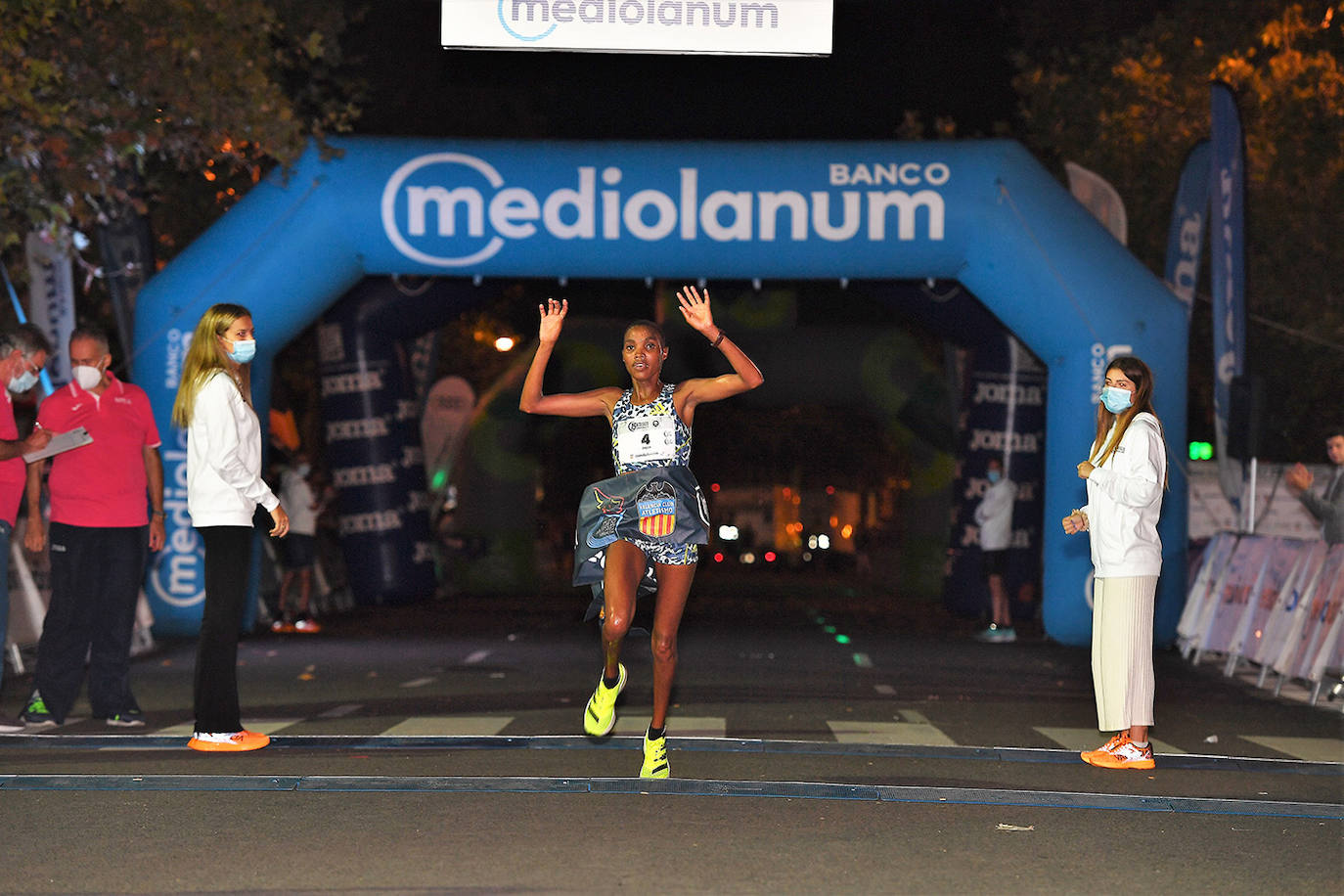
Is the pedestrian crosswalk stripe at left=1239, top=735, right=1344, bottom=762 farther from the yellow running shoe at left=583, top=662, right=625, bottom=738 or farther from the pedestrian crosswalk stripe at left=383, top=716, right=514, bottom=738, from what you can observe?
the pedestrian crosswalk stripe at left=383, top=716, right=514, bottom=738

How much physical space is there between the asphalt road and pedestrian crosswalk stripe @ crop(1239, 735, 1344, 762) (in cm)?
5

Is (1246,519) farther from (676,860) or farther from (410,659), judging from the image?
(676,860)

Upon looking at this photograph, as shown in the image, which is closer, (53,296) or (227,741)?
(227,741)

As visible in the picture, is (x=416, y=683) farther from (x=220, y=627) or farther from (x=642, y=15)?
(x=642, y=15)

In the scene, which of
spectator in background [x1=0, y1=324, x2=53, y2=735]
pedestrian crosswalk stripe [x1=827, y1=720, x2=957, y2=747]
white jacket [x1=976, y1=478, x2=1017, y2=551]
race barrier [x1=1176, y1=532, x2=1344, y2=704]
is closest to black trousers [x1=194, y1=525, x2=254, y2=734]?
spectator in background [x1=0, y1=324, x2=53, y2=735]

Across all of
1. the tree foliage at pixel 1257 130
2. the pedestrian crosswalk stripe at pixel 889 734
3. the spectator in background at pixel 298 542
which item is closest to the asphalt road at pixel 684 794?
the pedestrian crosswalk stripe at pixel 889 734

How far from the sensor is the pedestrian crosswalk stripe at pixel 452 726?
8.93 m

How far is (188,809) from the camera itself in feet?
20.9

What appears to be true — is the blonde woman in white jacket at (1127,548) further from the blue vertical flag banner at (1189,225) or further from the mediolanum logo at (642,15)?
the blue vertical flag banner at (1189,225)

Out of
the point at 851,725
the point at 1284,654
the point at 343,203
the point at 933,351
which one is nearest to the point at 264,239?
the point at 343,203

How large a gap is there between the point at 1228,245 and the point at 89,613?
1062 cm

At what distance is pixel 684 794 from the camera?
→ 6820 millimetres

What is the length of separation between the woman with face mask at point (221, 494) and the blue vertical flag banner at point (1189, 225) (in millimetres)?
11744

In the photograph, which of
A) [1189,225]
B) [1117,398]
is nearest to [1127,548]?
[1117,398]
